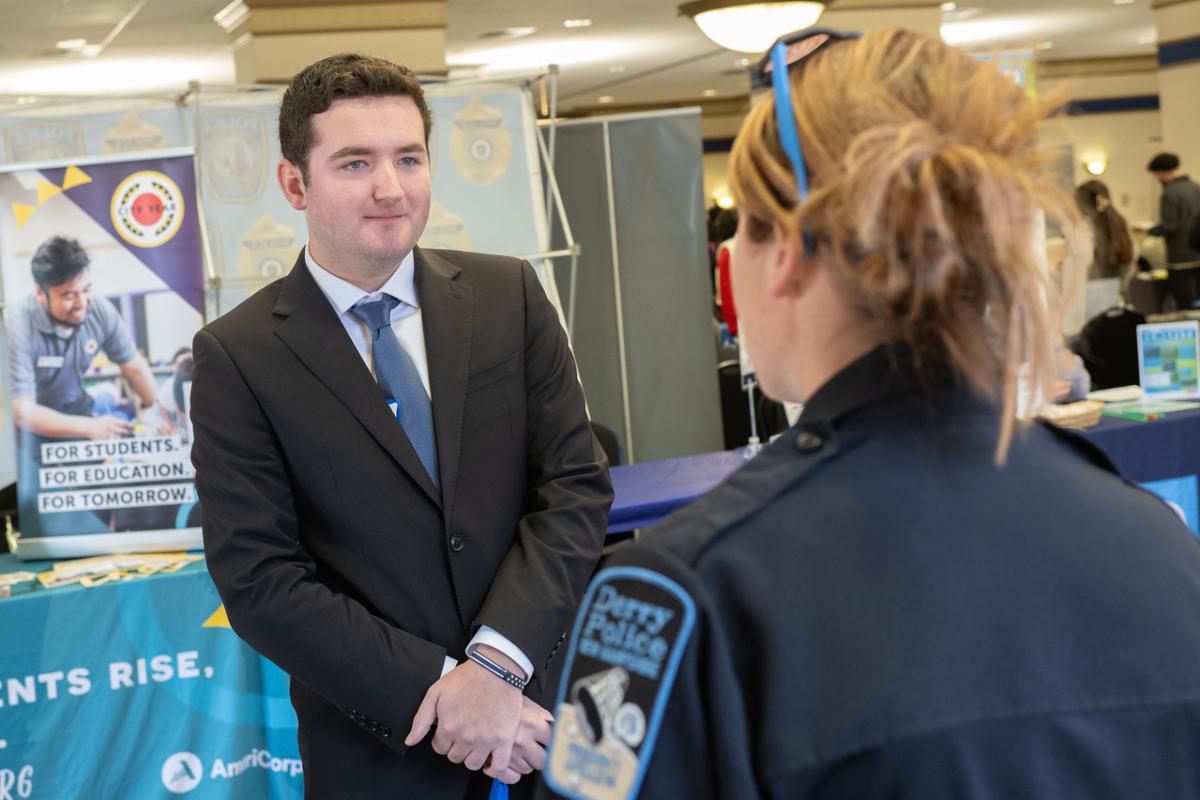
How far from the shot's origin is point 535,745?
160 cm

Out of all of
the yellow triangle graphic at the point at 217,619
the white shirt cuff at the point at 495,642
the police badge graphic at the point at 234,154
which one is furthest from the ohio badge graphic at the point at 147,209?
the white shirt cuff at the point at 495,642

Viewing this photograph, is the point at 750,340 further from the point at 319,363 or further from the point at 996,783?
the point at 319,363

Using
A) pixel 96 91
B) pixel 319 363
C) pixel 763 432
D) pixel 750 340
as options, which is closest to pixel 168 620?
pixel 319 363

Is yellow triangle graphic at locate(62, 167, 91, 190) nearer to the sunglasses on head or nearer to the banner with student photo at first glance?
the banner with student photo

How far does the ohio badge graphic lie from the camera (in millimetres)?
2768

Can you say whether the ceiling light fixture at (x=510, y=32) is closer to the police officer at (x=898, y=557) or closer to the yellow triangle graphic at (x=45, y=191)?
the yellow triangle graphic at (x=45, y=191)

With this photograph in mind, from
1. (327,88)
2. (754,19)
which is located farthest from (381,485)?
(754,19)

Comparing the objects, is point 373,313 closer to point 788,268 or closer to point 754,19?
point 788,268

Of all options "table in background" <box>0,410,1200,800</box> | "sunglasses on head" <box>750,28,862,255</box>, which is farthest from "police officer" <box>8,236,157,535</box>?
"sunglasses on head" <box>750,28,862,255</box>

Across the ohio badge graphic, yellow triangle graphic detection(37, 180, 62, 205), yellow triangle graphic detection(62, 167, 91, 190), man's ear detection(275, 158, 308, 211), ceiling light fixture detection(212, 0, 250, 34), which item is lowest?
man's ear detection(275, 158, 308, 211)

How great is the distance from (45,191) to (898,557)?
256 cm

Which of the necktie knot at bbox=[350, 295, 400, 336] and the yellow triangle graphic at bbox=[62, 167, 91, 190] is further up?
the yellow triangle graphic at bbox=[62, 167, 91, 190]

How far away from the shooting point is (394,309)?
5.49ft

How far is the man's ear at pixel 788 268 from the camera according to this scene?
72cm
